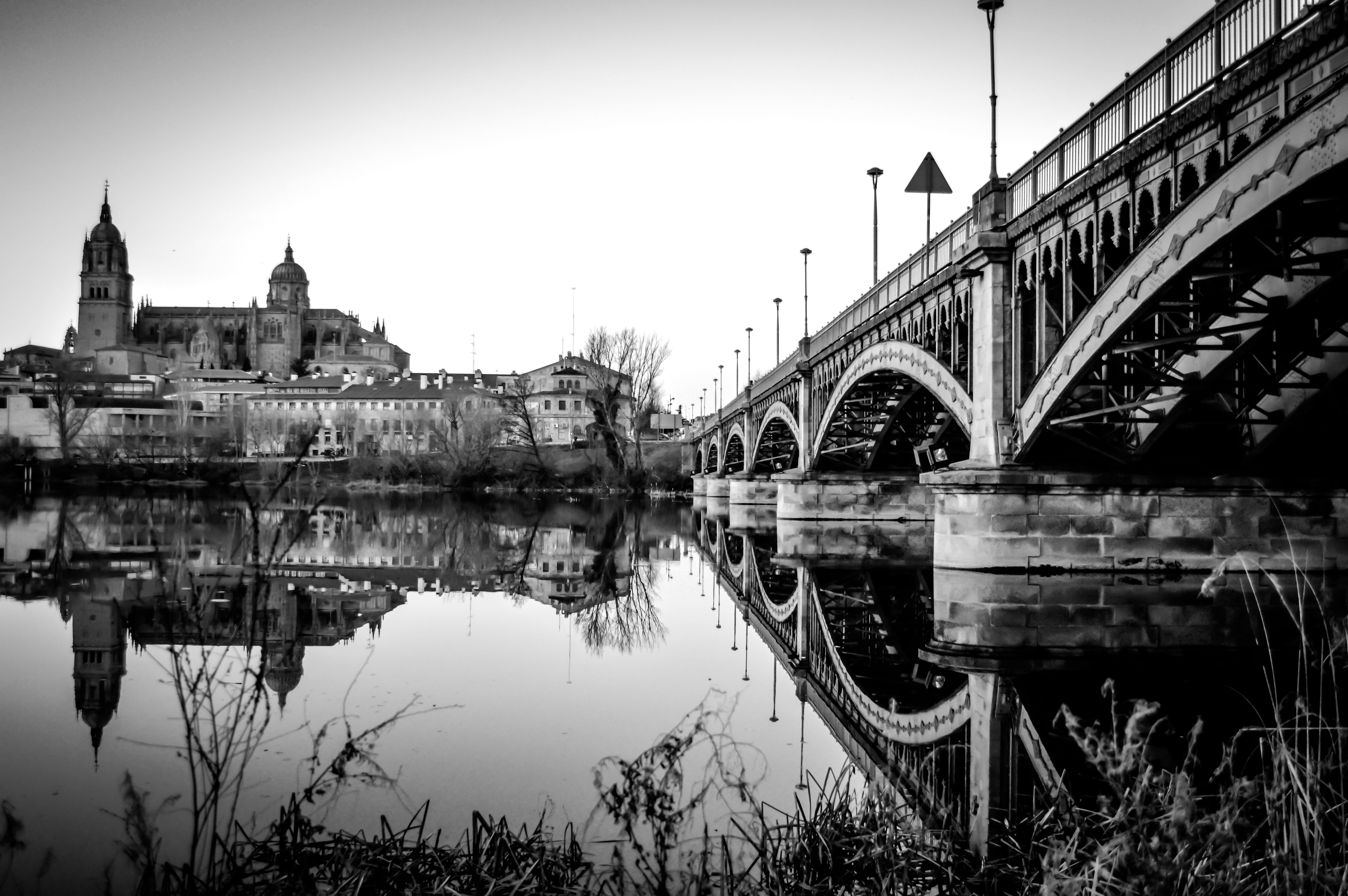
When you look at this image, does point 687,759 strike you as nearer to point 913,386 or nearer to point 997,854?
point 997,854

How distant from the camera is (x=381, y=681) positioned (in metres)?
9.48

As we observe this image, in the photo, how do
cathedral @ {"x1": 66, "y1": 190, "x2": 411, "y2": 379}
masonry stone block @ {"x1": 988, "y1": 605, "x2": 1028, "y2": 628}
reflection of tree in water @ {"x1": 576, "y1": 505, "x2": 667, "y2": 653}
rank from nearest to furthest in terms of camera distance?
reflection of tree in water @ {"x1": 576, "y1": 505, "x2": 667, "y2": 653} → masonry stone block @ {"x1": 988, "y1": 605, "x2": 1028, "y2": 628} → cathedral @ {"x1": 66, "y1": 190, "x2": 411, "y2": 379}

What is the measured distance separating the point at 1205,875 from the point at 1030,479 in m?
Answer: 13.6

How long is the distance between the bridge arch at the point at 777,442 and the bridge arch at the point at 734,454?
2579 mm

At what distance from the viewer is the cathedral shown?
153 meters

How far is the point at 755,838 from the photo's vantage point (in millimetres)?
5094

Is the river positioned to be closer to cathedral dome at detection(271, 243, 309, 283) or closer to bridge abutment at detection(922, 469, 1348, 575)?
bridge abutment at detection(922, 469, 1348, 575)

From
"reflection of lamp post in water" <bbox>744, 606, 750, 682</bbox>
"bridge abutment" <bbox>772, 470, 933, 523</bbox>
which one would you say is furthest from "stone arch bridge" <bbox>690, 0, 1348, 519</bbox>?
"bridge abutment" <bbox>772, 470, 933, 523</bbox>

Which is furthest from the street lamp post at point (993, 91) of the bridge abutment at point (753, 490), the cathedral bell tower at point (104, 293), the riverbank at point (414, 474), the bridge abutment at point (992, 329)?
the cathedral bell tower at point (104, 293)

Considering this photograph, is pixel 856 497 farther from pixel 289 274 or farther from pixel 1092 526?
pixel 289 274

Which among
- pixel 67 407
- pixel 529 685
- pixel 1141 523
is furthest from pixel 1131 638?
pixel 67 407

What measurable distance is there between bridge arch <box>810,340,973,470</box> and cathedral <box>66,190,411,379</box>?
121037 millimetres

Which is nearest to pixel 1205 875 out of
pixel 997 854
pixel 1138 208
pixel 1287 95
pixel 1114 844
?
pixel 1114 844

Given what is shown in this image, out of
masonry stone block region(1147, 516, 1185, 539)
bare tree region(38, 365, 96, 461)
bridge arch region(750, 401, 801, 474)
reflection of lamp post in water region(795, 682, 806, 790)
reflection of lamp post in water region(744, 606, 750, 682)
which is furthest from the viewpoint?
bare tree region(38, 365, 96, 461)
